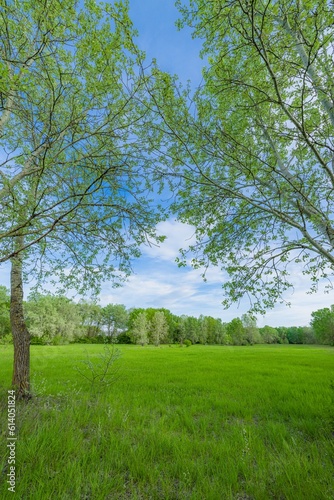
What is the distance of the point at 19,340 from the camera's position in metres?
6.05

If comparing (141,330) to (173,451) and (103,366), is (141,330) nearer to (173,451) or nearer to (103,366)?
(103,366)

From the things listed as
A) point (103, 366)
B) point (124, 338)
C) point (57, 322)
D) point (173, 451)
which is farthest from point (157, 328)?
point (173, 451)

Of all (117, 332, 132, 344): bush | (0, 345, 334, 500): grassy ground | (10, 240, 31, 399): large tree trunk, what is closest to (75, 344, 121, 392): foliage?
(0, 345, 334, 500): grassy ground

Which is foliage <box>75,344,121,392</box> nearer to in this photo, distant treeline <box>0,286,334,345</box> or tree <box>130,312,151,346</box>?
distant treeline <box>0,286,334,345</box>

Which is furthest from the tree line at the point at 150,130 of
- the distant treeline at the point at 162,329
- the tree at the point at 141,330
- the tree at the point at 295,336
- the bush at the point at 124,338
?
the tree at the point at 295,336

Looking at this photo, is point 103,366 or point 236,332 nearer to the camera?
point 103,366

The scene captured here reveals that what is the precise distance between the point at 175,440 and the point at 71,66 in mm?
6662

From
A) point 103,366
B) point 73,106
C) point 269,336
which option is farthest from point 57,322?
point 269,336

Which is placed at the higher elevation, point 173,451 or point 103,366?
point 103,366

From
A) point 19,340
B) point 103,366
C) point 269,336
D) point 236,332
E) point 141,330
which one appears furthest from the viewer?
point 269,336

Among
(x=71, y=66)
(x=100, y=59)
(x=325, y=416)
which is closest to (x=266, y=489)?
(x=325, y=416)

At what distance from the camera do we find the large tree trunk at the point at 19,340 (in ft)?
19.6

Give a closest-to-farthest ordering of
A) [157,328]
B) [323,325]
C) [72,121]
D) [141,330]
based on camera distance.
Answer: [72,121] → [141,330] → [323,325] → [157,328]

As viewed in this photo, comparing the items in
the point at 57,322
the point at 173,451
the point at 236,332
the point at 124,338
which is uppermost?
the point at 173,451
